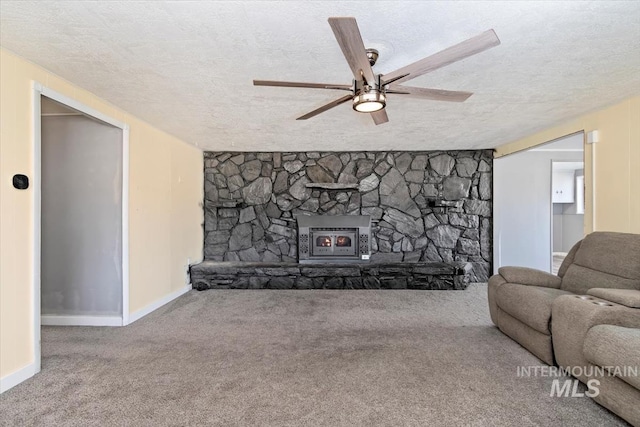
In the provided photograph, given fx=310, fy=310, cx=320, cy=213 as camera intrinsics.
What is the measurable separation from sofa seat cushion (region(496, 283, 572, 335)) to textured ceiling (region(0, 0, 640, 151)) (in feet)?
5.40

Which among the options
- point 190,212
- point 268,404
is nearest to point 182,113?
point 190,212

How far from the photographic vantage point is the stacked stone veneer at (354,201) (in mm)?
5043

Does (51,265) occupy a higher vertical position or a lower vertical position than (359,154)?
lower

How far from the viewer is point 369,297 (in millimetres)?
4188

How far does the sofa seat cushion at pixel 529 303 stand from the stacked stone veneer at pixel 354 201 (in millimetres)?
2315

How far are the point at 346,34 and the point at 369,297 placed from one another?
3.45 m

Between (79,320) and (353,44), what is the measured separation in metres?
3.63

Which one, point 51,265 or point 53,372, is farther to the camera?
point 51,265

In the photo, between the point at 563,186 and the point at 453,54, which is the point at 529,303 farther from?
the point at 563,186

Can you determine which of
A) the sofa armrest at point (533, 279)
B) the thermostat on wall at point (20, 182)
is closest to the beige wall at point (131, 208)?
the thermostat on wall at point (20, 182)

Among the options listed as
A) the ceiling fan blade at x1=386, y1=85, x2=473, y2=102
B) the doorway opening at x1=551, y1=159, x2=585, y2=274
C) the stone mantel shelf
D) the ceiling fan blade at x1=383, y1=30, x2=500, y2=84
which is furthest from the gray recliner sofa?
the doorway opening at x1=551, y1=159, x2=585, y2=274

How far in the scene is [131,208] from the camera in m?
3.24

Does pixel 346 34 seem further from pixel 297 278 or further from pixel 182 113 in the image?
pixel 297 278

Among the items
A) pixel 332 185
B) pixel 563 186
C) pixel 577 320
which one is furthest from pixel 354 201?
pixel 563 186
